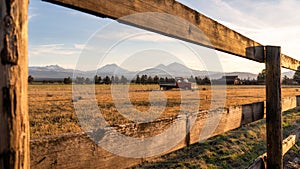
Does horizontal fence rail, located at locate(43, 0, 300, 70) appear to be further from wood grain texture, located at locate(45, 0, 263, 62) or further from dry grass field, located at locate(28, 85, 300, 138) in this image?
dry grass field, located at locate(28, 85, 300, 138)

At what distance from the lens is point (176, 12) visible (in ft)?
6.15

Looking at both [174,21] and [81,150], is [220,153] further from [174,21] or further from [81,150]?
[81,150]

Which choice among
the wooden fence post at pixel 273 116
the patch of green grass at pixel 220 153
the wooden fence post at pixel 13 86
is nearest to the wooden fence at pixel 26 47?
the wooden fence post at pixel 13 86

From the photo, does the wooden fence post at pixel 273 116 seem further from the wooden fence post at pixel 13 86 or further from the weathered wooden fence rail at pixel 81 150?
the wooden fence post at pixel 13 86

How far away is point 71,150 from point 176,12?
1094mm

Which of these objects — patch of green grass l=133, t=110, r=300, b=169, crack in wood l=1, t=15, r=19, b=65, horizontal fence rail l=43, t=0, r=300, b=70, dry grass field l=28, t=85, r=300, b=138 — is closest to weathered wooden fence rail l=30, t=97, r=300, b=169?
crack in wood l=1, t=15, r=19, b=65

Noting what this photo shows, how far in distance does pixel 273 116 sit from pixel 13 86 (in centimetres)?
290

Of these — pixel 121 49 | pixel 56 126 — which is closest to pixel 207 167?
pixel 121 49

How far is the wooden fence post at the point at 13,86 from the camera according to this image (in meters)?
0.97

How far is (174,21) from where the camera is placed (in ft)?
6.08

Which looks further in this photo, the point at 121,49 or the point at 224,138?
the point at 224,138

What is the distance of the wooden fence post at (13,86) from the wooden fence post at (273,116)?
2794 mm

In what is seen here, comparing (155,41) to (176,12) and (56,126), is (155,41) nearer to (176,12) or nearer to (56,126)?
(176,12)

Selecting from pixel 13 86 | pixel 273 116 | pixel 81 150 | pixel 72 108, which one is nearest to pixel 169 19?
pixel 81 150
